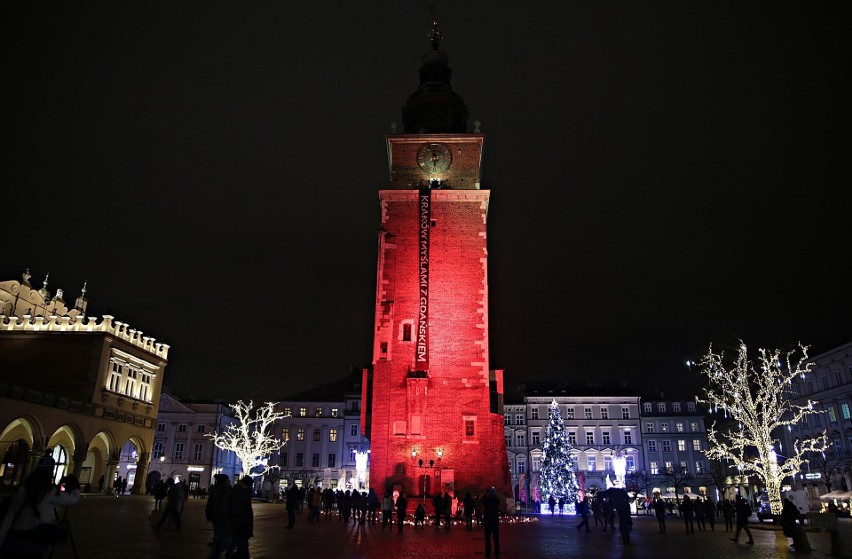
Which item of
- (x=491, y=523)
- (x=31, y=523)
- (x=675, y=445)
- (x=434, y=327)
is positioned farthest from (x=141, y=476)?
(x=675, y=445)

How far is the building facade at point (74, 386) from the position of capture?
40.5 metres

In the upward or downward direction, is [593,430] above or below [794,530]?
above

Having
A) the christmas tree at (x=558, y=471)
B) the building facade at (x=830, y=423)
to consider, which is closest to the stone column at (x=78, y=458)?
the christmas tree at (x=558, y=471)

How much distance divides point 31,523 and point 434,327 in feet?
99.8

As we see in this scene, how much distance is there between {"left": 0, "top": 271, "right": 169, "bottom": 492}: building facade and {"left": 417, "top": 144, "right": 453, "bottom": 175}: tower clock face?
28.2 metres

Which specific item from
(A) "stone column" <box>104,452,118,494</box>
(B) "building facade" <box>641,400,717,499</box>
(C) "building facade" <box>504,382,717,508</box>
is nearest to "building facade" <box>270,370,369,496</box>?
(C) "building facade" <box>504,382,717,508</box>

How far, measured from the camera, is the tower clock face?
40.6m

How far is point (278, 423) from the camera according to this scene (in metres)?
74.7

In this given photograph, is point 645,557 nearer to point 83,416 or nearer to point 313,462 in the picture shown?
point 83,416

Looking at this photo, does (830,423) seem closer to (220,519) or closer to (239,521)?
(220,519)

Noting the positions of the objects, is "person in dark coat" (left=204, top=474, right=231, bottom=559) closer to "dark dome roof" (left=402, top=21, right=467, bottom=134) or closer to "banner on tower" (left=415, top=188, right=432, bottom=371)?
"banner on tower" (left=415, top=188, right=432, bottom=371)

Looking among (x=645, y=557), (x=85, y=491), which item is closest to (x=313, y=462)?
(x=85, y=491)

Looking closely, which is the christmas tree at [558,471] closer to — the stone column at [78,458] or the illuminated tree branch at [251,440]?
the illuminated tree branch at [251,440]

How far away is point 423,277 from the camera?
3675cm
